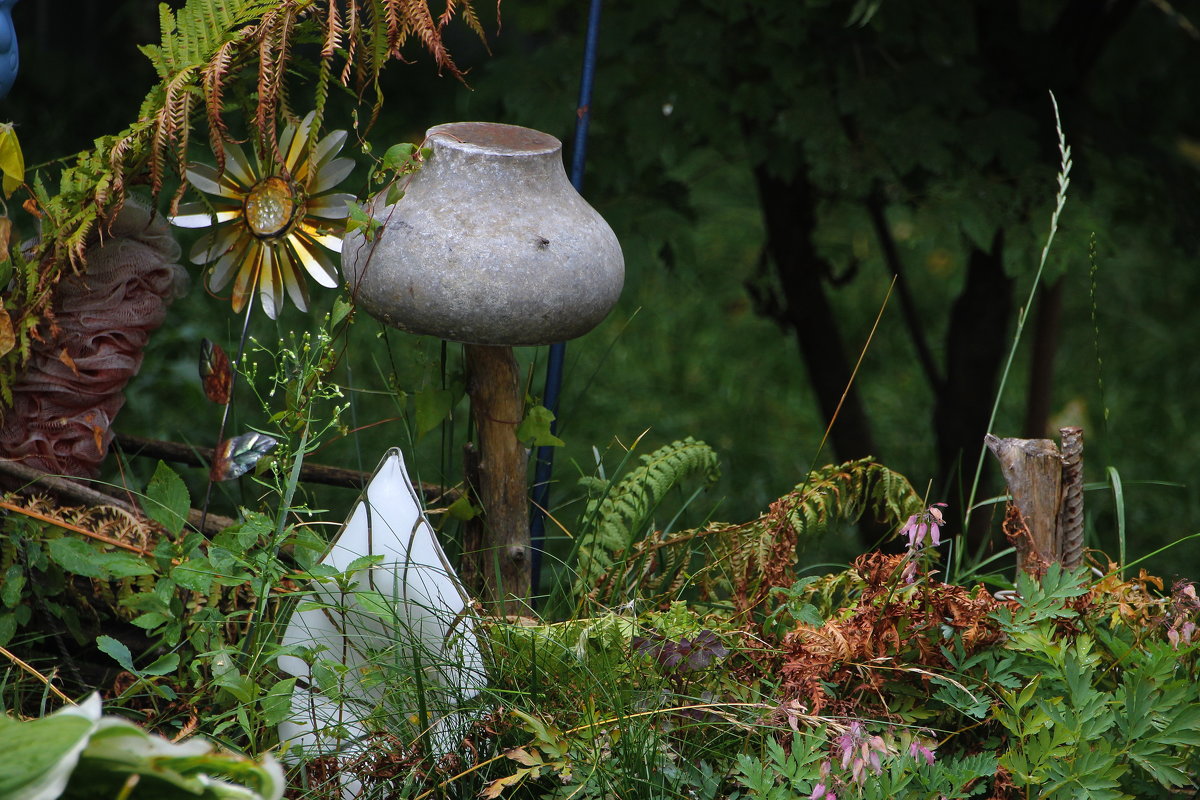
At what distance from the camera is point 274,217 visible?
1807 mm

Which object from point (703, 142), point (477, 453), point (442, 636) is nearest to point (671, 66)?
point (703, 142)

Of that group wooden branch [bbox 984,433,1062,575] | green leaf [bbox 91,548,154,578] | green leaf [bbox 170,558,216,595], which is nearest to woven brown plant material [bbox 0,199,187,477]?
green leaf [bbox 91,548,154,578]

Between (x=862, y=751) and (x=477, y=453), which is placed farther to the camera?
(x=477, y=453)

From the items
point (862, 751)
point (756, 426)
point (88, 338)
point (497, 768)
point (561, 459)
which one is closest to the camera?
point (862, 751)

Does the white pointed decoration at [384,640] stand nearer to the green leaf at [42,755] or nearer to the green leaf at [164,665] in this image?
the green leaf at [164,665]

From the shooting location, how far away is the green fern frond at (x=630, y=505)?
6.56 feet

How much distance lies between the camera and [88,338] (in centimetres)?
187

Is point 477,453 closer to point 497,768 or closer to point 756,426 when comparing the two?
point 497,768

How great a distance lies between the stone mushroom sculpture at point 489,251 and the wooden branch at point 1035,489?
672mm

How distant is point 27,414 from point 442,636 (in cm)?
83

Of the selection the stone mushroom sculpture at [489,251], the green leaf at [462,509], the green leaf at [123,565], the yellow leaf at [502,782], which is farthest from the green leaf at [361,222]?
the yellow leaf at [502,782]

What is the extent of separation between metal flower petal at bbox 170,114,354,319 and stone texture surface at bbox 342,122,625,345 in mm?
105

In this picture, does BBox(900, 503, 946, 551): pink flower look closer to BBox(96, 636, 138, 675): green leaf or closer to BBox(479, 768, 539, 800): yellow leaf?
BBox(479, 768, 539, 800): yellow leaf

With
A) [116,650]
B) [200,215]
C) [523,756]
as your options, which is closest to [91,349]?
[200,215]
